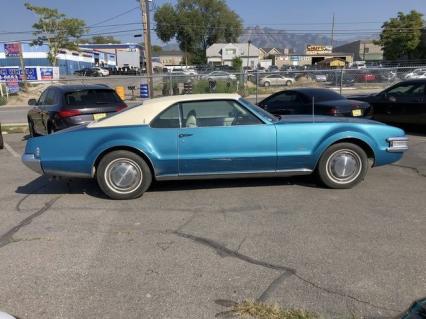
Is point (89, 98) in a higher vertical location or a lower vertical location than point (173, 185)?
higher

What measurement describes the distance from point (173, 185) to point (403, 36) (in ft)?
209

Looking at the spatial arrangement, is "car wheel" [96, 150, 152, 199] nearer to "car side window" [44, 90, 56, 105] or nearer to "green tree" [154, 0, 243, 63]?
"car side window" [44, 90, 56, 105]

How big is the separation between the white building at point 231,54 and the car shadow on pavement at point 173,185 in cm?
8057

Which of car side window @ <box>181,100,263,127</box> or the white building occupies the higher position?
the white building

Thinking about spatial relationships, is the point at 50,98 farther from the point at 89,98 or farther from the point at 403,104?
the point at 403,104

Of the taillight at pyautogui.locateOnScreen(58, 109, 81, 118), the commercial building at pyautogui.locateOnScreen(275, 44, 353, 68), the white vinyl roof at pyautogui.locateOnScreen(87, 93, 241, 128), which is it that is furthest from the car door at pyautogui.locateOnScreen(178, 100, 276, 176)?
the commercial building at pyautogui.locateOnScreen(275, 44, 353, 68)

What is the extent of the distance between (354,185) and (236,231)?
231 centimetres

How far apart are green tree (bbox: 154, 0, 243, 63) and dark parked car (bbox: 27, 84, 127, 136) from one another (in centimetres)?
9540

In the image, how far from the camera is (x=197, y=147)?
19.3 feet

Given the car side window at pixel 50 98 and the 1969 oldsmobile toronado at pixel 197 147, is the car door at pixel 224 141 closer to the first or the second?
the 1969 oldsmobile toronado at pixel 197 147

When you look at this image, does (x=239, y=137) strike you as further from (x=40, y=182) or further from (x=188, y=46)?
(x=188, y=46)

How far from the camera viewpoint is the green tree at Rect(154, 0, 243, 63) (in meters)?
105

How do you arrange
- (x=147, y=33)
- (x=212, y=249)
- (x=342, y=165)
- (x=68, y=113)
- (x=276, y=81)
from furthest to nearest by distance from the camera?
1. (x=276, y=81)
2. (x=147, y=33)
3. (x=68, y=113)
4. (x=342, y=165)
5. (x=212, y=249)

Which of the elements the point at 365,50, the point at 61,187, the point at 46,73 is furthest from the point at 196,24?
the point at 61,187
